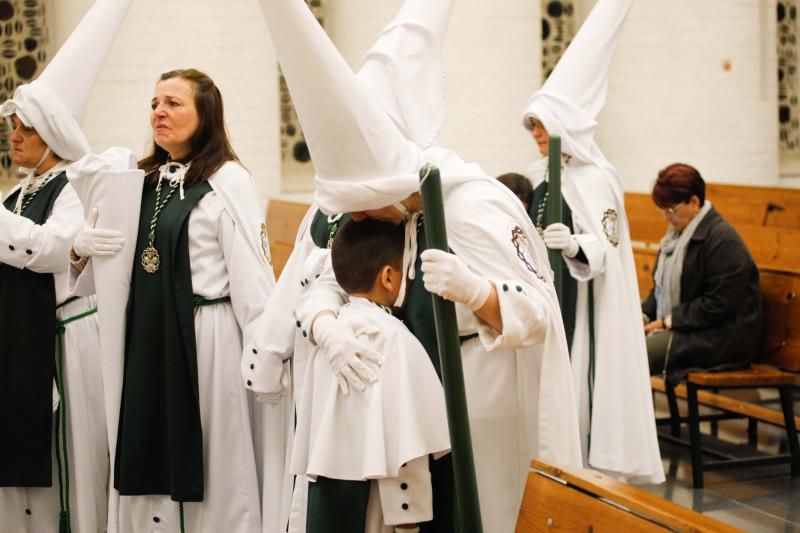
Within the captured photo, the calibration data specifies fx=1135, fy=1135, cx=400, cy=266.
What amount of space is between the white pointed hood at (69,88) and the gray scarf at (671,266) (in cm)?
322

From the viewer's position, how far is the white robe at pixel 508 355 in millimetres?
2682

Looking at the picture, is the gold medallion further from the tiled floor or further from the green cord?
the tiled floor

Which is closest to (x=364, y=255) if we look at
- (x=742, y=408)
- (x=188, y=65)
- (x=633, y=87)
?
(x=742, y=408)

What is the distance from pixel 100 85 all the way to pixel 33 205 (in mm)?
5392

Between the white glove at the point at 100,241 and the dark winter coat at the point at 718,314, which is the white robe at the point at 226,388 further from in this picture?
the dark winter coat at the point at 718,314

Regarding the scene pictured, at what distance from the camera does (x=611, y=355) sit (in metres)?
5.20

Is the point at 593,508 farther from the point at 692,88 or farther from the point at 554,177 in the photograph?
the point at 692,88

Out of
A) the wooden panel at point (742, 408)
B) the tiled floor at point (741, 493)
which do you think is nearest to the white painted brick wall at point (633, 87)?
the wooden panel at point (742, 408)

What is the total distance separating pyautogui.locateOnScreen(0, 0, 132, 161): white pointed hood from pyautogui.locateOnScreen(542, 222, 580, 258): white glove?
1.92m

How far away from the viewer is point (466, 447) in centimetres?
243

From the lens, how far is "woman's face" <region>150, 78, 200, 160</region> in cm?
397

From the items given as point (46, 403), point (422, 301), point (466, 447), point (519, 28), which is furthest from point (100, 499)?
point (519, 28)

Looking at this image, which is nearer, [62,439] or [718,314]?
[62,439]

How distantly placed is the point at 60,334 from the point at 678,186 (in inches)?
136
